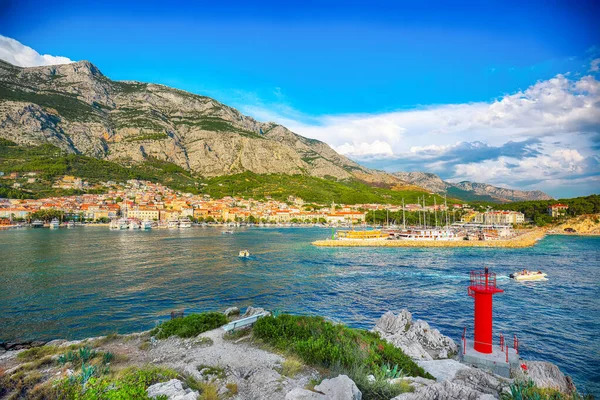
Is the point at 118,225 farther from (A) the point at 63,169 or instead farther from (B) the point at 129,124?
(B) the point at 129,124

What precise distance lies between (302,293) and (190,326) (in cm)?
1054

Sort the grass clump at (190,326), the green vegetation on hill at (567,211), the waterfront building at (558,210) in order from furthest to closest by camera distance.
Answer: the waterfront building at (558,210)
the green vegetation on hill at (567,211)
the grass clump at (190,326)

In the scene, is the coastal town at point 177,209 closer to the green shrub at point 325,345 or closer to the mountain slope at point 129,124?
the mountain slope at point 129,124

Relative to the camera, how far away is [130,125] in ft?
431

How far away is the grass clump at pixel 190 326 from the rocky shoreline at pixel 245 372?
218 millimetres

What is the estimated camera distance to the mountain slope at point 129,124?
109m

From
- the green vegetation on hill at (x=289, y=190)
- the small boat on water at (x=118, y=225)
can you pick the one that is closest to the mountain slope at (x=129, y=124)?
the green vegetation on hill at (x=289, y=190)

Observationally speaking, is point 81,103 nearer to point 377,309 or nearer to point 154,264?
point 154,264

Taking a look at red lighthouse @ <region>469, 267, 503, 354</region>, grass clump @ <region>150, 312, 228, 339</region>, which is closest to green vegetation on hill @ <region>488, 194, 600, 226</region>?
red lighthouse @ <region>469, 267, 503, 354</region>

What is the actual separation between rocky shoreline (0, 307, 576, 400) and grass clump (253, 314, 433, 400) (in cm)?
20

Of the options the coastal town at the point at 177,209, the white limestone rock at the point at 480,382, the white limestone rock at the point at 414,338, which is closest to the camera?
the white limestone rock at the point at 480,382

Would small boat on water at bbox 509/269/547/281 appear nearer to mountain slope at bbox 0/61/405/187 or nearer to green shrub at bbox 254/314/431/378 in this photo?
green shrub at bbox 254/314/431/378

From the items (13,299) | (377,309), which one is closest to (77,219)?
(13,299)

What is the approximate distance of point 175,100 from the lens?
163375mm
